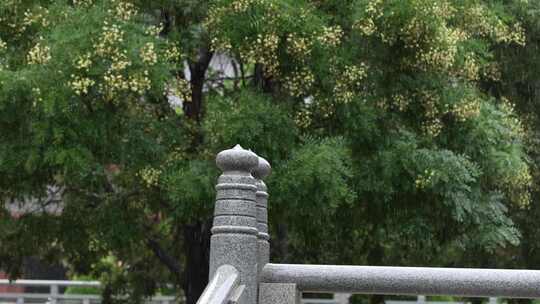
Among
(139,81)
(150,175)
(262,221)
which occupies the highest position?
(139,81)

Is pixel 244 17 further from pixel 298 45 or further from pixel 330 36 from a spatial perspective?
pixel 330 36

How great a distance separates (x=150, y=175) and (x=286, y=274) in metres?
8.23

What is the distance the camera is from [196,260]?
17.4 m

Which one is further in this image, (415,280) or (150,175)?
(150,175)

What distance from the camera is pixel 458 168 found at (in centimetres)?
1500

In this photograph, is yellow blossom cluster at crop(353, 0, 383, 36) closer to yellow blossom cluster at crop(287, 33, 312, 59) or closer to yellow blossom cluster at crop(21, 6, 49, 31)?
yellow blossom cluster at crop(287, 33, 312, 59)

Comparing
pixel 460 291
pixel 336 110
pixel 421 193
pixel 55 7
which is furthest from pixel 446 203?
pixel 460 291

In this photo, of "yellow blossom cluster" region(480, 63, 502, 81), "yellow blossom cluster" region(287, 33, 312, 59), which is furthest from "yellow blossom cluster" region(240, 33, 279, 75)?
"yellow blossom cluster" region(480, 63, 502, 81)

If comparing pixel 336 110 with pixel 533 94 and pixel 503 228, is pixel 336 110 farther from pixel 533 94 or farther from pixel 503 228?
pixel 533 94

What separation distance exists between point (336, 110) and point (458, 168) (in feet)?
5.59

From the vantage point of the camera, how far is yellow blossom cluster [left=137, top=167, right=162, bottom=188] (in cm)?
1487

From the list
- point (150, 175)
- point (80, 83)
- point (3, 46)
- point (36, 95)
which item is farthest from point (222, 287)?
point (3, 46)

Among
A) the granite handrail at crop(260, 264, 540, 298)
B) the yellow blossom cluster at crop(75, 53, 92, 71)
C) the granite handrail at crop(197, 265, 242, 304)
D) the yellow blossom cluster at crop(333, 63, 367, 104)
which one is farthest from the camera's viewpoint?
the yellow blossom cluster at crop(333, 63, 367, 104)

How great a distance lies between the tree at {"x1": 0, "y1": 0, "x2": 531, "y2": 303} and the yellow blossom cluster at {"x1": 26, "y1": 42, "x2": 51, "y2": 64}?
23mm
